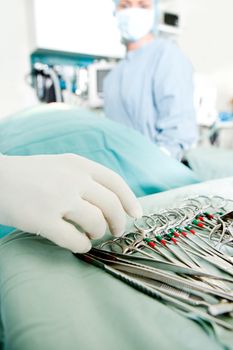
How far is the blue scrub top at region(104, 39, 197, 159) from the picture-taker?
4.35ft

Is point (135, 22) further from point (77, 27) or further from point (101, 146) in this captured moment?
point (101, 146)

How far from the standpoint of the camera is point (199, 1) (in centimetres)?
303

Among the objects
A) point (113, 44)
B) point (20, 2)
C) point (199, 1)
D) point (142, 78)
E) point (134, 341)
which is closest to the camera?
point (134, 341)

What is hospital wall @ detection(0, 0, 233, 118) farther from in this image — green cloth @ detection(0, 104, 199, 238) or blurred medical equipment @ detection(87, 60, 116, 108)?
green cloth @ detection(0, 104, 199, 238)

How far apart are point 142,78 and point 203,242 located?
3.72ft

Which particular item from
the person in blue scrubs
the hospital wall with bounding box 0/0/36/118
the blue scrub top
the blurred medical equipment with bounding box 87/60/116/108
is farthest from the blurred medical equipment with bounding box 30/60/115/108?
the blue scrub top

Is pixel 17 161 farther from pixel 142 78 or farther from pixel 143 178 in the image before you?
pixel 142 78

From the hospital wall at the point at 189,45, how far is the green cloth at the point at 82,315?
7.26ft

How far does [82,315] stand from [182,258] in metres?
0.18

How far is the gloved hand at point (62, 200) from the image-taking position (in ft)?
1.40

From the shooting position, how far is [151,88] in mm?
1414

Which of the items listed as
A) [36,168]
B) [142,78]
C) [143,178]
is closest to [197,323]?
[36,168]

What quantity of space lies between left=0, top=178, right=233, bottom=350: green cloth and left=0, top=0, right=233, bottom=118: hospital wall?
2.21m

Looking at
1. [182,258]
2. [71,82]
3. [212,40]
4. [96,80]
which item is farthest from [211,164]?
[212,40]
